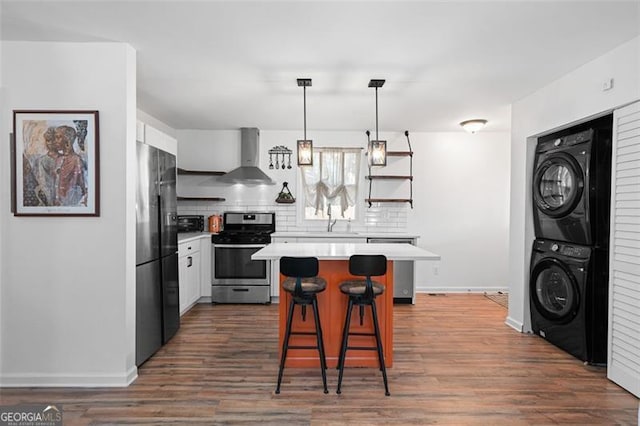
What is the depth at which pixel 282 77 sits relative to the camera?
130 inches

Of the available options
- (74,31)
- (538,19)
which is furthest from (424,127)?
(74,31)

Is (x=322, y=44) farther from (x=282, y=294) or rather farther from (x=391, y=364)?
(x=391, y=364)

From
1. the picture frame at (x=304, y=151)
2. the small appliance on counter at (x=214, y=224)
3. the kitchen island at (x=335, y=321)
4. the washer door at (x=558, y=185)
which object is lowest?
the kitchen island at (x=335, y=321)

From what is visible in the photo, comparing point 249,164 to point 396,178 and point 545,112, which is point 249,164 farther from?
point 545,112

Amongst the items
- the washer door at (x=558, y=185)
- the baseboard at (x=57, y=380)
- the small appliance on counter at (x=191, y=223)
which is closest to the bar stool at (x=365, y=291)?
the baseboard at (x=57, y=380)

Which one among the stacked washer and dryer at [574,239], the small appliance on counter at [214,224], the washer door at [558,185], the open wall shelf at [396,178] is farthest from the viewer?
the open wall shelf at [396,178]

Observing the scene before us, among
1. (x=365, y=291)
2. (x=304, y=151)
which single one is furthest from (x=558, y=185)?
(x=304, y=151)

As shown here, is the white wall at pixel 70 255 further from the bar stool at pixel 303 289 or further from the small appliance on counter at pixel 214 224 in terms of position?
the small appliance on counter at pixel 214 224

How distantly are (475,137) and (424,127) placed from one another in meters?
0.91

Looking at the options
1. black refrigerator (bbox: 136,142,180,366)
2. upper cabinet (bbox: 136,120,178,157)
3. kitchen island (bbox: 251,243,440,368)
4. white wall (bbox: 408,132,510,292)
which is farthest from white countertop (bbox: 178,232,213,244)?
white wall (bbox: 408,132,510,292)

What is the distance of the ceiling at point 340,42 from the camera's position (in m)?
2.20

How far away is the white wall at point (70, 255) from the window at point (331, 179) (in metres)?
3.17

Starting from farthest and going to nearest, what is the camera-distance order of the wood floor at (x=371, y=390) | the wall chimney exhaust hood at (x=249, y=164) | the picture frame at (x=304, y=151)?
the wall chimney exhaust hood at (x=249, y=164)
the picture frame at (x=304, y=151)
the wood floor at (x=371, y=390)

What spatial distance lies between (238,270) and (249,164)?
60.1 inches
